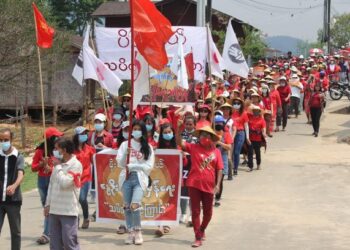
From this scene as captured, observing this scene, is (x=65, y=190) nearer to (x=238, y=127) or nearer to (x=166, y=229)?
(x=166, y=229)

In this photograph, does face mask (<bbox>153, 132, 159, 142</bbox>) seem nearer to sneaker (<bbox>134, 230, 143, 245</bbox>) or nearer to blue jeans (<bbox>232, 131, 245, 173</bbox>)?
sneaker (<bbox>134, 230, 143, 245</bbox>)

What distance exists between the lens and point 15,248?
749 cm

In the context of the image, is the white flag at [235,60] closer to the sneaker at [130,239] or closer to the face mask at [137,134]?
the face mask at [137,134]

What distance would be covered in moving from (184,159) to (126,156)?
46.8 inches

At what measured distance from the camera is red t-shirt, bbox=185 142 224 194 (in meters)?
8.28

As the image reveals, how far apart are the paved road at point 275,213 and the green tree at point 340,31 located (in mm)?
60652

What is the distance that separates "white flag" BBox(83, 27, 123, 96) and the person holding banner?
306 cm

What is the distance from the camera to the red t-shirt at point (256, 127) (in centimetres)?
1471

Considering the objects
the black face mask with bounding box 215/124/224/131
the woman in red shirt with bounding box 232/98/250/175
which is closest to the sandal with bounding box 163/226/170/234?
the black face mask with bounding box 215/124/224/131

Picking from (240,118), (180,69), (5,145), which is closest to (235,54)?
(240,118)

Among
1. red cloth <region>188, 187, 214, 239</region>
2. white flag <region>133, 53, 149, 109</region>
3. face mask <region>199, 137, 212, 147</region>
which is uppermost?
white flag <region>133, 53, 149, 109</region>

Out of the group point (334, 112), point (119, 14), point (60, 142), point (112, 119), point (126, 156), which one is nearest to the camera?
point (60, 142)

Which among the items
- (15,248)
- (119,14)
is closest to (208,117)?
(15,248)

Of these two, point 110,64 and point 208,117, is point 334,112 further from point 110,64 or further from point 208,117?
point 208,117
